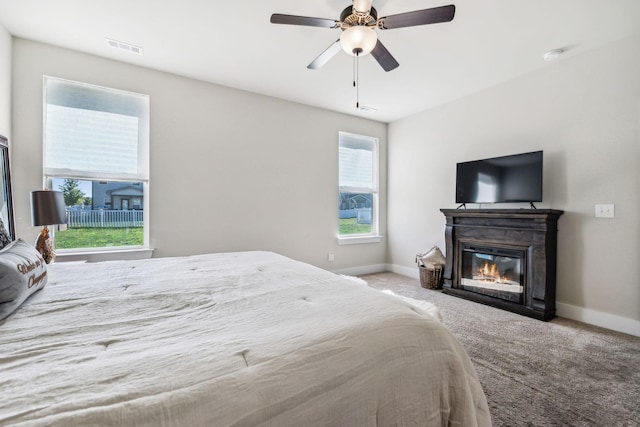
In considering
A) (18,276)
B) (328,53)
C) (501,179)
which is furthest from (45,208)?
(501,179)

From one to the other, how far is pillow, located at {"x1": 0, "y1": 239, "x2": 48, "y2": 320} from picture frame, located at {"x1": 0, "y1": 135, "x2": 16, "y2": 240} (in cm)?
148

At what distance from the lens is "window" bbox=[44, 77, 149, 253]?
2.82 metres

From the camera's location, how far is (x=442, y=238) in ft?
13.8

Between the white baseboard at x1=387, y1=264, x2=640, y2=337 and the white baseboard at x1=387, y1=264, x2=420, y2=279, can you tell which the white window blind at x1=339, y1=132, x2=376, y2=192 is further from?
the white baseboard at x1=387, y1=264, x2=640, y2=337

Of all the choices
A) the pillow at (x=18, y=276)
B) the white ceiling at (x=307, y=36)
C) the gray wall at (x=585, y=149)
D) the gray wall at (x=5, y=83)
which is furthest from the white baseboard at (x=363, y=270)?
the gray wall at (x=5, y=83)

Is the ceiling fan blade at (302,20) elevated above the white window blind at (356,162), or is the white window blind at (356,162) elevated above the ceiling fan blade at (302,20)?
the ceiling fan blade at (302,20)

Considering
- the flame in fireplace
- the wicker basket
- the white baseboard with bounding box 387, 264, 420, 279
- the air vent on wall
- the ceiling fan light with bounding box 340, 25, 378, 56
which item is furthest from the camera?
the white baseboard with bounding box 387, 264, 420, 279

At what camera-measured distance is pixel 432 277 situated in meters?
A: 3.93

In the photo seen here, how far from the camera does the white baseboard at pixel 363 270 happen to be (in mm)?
4633

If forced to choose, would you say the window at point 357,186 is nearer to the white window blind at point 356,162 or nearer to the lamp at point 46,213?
the white window blind at point 356,162

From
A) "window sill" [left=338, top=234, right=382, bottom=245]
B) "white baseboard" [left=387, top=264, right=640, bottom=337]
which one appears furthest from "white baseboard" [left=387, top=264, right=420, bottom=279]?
"white baseboard" [left=387, top=264, right=640, bottom=337]

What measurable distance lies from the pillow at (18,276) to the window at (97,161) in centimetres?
174

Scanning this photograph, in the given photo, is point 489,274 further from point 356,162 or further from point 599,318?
point 356,162

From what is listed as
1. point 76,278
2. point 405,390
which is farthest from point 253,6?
point 405,390
